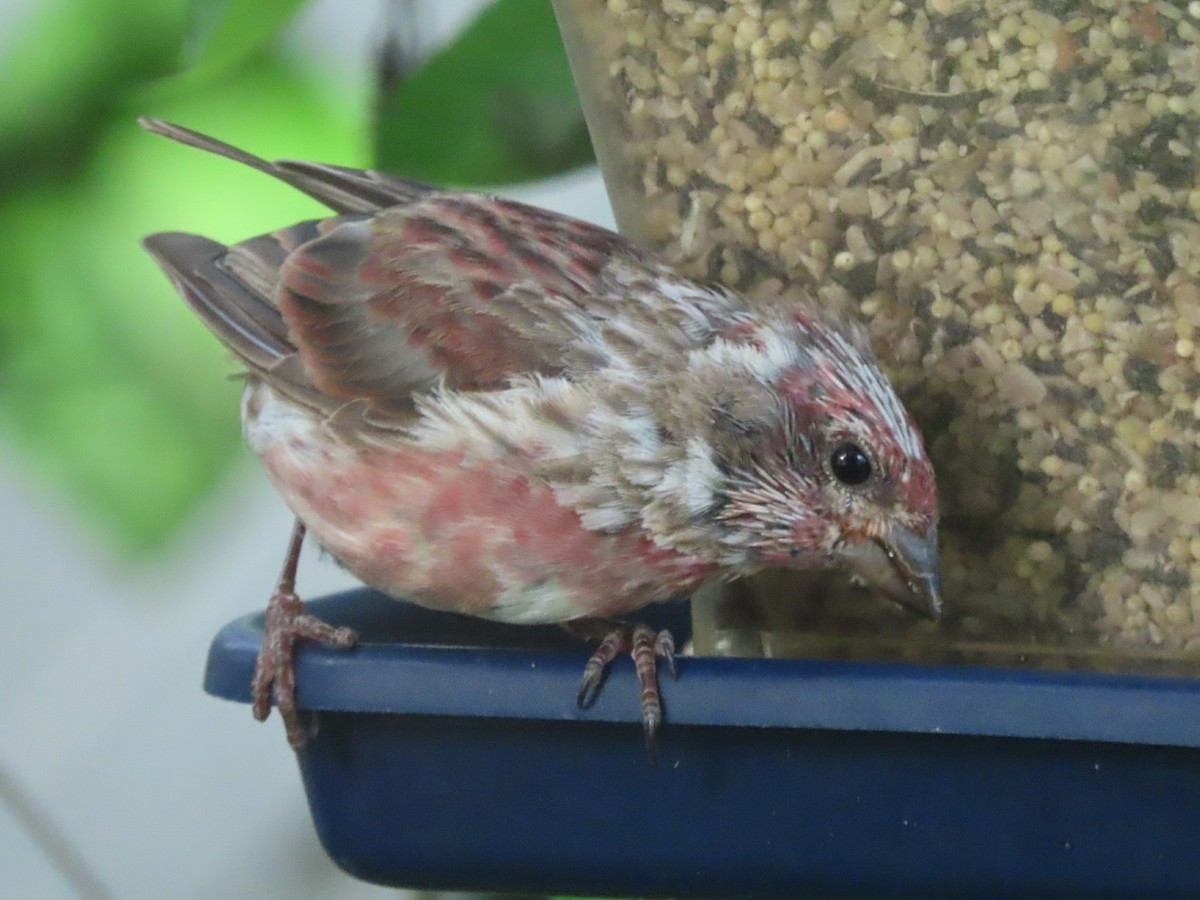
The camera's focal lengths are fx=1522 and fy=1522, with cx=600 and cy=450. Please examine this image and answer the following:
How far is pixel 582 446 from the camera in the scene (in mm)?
1608

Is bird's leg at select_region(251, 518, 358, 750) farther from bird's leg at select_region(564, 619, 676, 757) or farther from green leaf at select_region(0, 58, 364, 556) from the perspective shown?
green leaf at select_region(0, 58, 364, 556)

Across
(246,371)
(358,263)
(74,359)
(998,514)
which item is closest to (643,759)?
(998,514)

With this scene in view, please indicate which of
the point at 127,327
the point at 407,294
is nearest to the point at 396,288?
the point at 407,294

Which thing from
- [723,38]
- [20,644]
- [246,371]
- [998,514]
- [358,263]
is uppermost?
[723,38]

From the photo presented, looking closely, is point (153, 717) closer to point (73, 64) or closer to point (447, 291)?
→ point (73, 64)

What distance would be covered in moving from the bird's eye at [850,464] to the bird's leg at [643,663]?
25 cm

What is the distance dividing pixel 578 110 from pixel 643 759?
95 centimetres

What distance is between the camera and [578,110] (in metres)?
1.98

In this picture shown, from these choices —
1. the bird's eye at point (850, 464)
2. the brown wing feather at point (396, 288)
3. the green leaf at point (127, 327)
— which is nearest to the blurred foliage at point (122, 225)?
the green leaf at point (127, 327)

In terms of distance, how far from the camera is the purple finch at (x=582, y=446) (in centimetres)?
155

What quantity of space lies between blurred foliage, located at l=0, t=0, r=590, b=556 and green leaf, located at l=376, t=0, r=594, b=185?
368mm

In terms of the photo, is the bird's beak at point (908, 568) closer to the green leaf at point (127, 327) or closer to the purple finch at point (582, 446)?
the purple finch at point (582, 446)

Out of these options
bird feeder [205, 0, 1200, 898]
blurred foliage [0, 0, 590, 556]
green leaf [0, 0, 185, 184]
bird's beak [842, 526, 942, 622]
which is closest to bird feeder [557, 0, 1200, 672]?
bird feeder [205, 0, 1200, 898]

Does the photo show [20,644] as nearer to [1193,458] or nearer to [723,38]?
[723,38]
